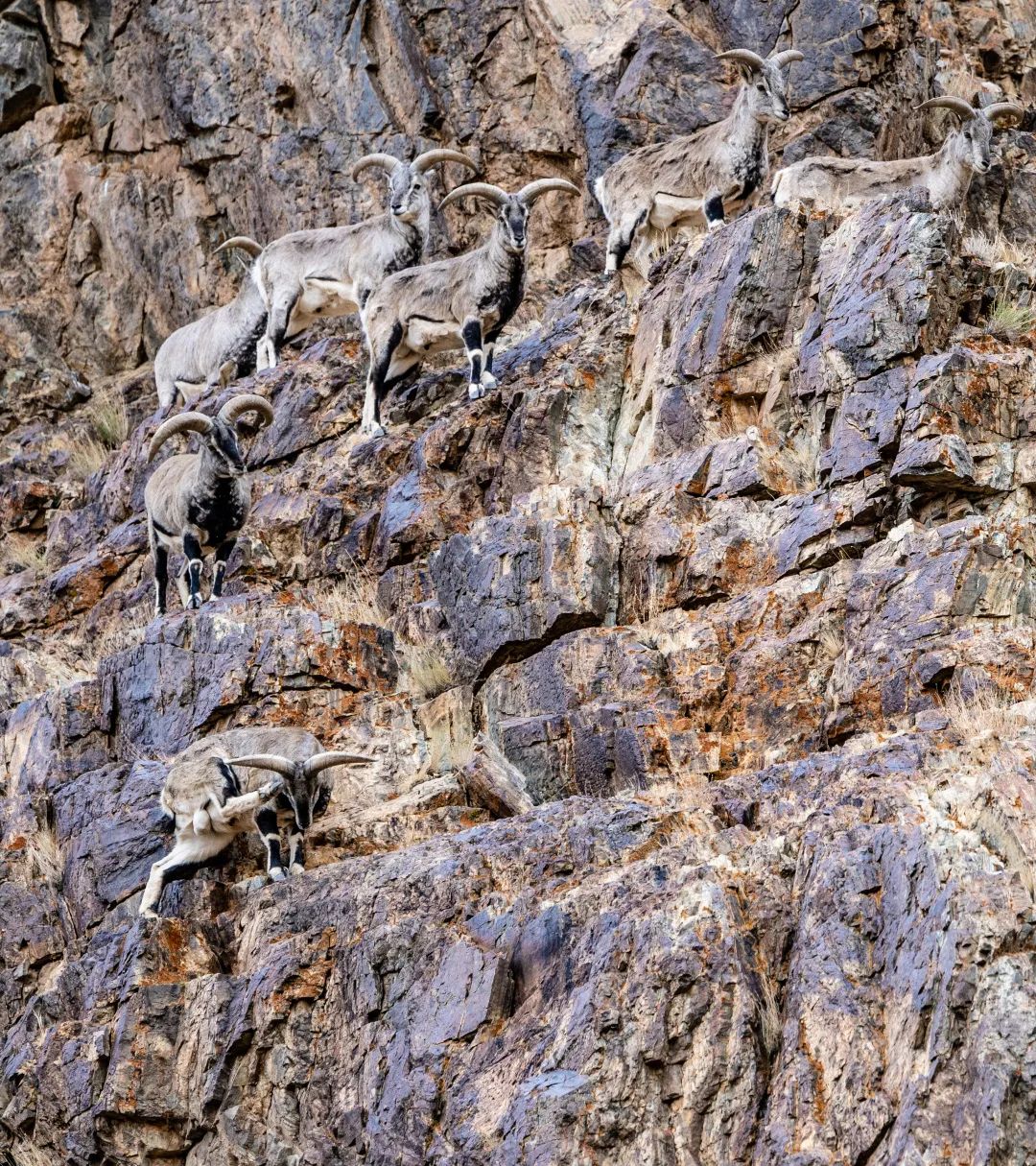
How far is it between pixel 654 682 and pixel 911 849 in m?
3.65

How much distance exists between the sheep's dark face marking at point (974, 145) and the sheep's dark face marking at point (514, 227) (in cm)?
379

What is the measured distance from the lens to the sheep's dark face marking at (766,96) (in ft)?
57.2

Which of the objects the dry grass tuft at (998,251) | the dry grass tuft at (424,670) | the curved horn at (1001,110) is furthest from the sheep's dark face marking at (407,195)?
the dry grass tuft at (424,670)

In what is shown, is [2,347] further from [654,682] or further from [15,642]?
[654,682]

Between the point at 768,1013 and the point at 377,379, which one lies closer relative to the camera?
the point at 768,1013

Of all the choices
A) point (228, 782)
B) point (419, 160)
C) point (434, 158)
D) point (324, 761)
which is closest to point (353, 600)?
point (324, 761)

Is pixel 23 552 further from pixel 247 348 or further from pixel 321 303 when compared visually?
pixel 321 303

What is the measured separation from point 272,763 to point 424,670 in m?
1.66

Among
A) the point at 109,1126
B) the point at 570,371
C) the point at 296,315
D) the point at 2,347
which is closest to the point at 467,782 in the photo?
the point at 109,1126

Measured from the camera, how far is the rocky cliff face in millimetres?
8906

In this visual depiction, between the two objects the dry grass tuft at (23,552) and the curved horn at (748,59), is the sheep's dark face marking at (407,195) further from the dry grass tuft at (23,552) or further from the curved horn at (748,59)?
the dry grass tuft at (23,552)

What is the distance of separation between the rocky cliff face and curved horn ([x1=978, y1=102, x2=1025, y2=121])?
1.73ft

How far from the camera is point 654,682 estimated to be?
12422 mm

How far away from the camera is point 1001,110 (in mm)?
17344
